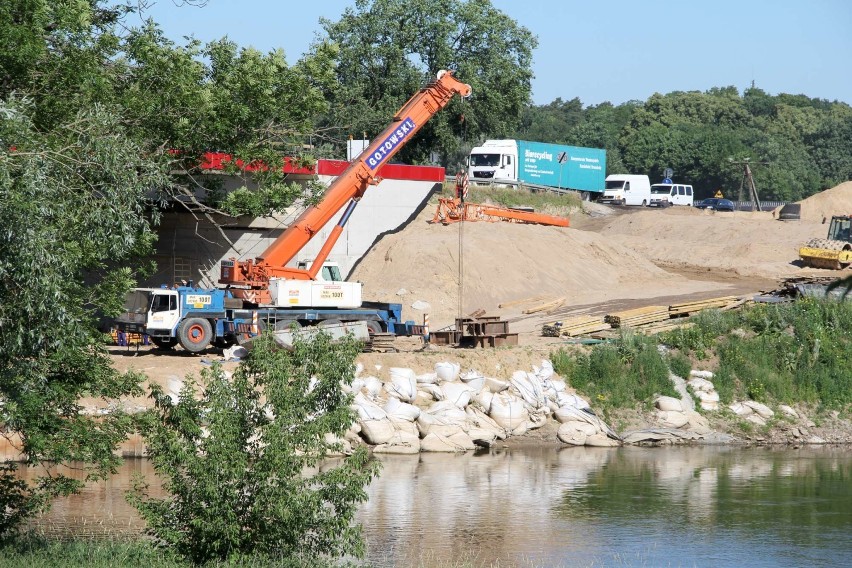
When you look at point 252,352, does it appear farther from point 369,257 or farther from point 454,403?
point 369,257

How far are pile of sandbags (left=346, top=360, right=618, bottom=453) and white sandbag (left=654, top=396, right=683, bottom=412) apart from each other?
2148 millimetres

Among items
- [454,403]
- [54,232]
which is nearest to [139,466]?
[454,403]

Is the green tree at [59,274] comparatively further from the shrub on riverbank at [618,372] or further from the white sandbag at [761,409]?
the white sandbag at [761,409]

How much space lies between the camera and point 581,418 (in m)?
31.9

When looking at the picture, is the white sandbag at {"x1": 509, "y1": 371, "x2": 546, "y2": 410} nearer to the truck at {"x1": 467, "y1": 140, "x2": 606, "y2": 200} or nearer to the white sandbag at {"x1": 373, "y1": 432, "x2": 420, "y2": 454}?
the white sandbag at {"x1": 373, "y1": 432, "x2": 420, "y2": 454}

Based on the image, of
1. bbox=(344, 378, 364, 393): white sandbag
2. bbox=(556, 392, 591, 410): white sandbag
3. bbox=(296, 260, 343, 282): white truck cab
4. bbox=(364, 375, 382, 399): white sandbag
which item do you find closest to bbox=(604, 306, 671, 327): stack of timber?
bbox=(556, 392, 591, 410): white sandbag

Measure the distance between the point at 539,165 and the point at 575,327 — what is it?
33.5 m

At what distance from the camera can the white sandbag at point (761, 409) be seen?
33.9 m

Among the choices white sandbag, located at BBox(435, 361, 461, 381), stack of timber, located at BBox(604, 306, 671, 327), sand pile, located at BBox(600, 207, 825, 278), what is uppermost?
sand pile, located at BBox(600, 207, 825, 278)

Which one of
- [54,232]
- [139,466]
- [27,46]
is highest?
[27,46]

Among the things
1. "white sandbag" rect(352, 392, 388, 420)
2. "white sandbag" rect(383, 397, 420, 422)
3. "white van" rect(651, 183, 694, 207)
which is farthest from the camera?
"white van" rect(651, 183, 694, 207)

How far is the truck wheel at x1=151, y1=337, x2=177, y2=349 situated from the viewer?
33.3m

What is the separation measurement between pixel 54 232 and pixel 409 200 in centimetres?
3652

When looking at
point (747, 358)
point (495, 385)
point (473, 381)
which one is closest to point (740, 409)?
point (747, 358)
